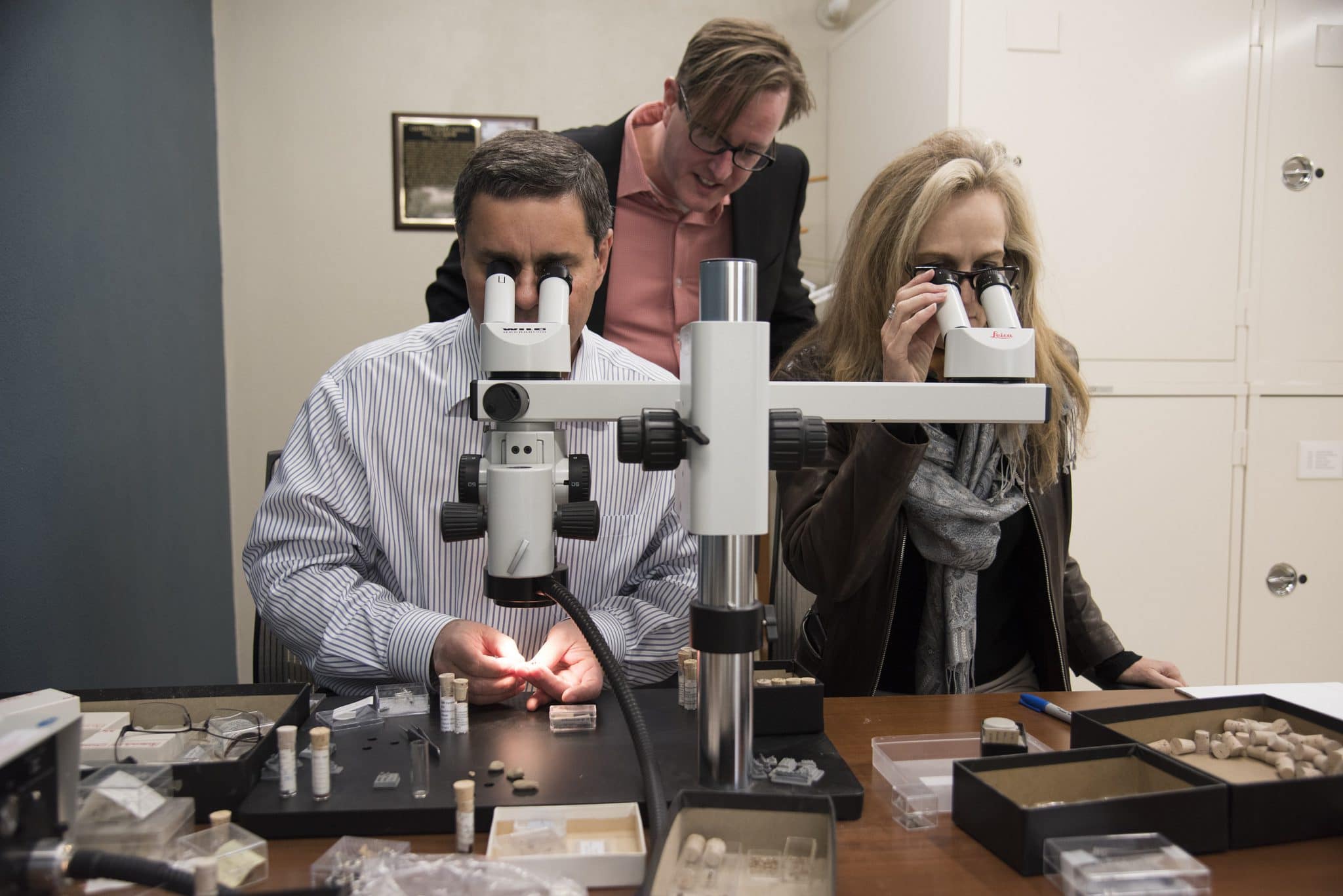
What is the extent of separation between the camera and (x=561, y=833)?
70cm

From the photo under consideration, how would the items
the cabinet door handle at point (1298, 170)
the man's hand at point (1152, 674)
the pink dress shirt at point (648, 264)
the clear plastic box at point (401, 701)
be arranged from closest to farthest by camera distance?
the clear plastic box at point (401, 701), the man's hand at point (1152, 674), the pink dress shirt at point (648, 264), the cabinet door handle at point (1298, 170)

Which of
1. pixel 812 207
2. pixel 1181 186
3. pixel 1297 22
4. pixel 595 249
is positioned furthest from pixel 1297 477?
pixel 595 249

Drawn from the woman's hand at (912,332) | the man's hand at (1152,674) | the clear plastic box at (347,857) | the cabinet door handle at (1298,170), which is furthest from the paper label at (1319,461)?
the clear plastic box at (347,857)

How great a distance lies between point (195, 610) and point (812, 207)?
2.21m

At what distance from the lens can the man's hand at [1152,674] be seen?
132 centimetres

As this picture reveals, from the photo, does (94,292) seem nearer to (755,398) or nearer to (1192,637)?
(755,398)

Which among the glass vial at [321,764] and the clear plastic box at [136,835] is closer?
the clear plastic box at [136,835]

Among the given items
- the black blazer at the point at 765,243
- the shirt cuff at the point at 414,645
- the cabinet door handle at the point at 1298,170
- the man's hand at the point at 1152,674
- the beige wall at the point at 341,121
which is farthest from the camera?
the beige wall at the point at 341,121

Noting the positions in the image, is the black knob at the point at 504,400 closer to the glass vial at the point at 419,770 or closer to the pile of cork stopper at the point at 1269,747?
the glass vial at the point at 419,770

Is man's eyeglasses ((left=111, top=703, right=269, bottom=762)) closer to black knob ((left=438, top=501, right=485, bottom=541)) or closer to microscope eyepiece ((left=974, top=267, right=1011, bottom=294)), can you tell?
black knob ((left=438, top=501, right=485, bottom=541))

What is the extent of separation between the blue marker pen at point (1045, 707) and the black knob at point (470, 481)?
0.68m

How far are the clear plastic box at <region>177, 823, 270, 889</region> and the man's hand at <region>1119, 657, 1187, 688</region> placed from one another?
116 cm

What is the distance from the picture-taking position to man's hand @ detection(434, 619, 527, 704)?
983 mm

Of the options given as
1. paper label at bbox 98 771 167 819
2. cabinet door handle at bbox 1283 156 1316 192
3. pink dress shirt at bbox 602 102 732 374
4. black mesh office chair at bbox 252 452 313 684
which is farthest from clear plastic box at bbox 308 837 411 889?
cabinet door handle at bbox 1283 156 1316 192
